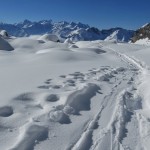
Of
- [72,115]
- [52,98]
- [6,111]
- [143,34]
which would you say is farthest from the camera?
[143,34]

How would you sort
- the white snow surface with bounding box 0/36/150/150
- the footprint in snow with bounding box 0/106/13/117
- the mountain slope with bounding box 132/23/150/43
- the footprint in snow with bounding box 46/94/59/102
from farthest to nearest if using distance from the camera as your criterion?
the mountain slope with bounding box 132/23/150/43
the footprint in snow with bounding box 46/94/59/102
the footprint in snow with bounding box 0/106/13/117
the white snow surface with bounding box 0/36/150/150

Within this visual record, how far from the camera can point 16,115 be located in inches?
289

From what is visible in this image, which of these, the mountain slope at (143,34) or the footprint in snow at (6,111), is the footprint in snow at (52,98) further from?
the mountain slope at (143,34)

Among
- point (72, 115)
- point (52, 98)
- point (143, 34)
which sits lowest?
point (143, 34)

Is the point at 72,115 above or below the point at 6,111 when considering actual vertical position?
below

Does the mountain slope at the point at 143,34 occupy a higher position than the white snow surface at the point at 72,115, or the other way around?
the white snow surface at the point at 72,115

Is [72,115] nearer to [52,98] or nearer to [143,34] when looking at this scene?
[52,98]

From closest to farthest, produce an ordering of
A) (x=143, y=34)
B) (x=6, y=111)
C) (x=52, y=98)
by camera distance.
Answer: (x=6, y=111)
(x=52, y=98)
(x=143, y=34)

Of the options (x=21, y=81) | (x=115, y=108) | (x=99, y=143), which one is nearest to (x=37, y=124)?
(x=99, y=143)

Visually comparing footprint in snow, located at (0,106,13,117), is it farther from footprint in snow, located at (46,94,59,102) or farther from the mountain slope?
the mountain slope

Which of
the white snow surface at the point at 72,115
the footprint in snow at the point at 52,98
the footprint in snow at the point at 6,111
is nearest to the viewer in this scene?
the white snow surface at the point at 72,115

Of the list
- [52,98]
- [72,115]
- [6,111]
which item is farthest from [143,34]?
[6,111]

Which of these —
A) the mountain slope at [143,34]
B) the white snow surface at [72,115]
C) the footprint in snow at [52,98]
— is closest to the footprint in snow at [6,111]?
the white snow surface at [72,115]

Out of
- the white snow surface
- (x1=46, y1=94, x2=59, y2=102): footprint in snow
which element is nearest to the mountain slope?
the white snow surface
